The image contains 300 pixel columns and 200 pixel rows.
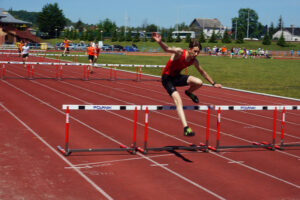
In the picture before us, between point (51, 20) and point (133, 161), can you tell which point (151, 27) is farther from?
point (133, 161)

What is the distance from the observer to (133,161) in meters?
8.39

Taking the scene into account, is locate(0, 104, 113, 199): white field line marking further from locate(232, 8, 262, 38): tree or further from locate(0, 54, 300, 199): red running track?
locate(232, 8, 262, 38): tree

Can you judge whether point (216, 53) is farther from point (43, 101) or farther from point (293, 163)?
point (293, 163)

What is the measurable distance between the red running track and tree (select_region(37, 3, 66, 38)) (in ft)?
370

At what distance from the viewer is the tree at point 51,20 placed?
12375 cm

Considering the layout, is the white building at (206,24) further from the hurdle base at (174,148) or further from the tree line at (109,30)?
the hurdle base at (174,148)

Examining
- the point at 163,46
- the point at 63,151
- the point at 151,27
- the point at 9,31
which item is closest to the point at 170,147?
the point at 63,151

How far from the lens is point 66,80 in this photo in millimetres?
24344

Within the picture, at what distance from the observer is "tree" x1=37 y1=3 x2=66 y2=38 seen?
12375 cm

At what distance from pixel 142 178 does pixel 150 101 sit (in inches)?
391

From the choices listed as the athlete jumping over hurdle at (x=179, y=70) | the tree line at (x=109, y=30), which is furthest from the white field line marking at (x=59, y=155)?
the tree line at (x=109, y=30)

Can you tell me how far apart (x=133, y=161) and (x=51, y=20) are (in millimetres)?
121180

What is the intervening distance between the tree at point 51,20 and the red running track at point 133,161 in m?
113

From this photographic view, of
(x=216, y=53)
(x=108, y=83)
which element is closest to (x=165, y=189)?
(x=108, y=83)
